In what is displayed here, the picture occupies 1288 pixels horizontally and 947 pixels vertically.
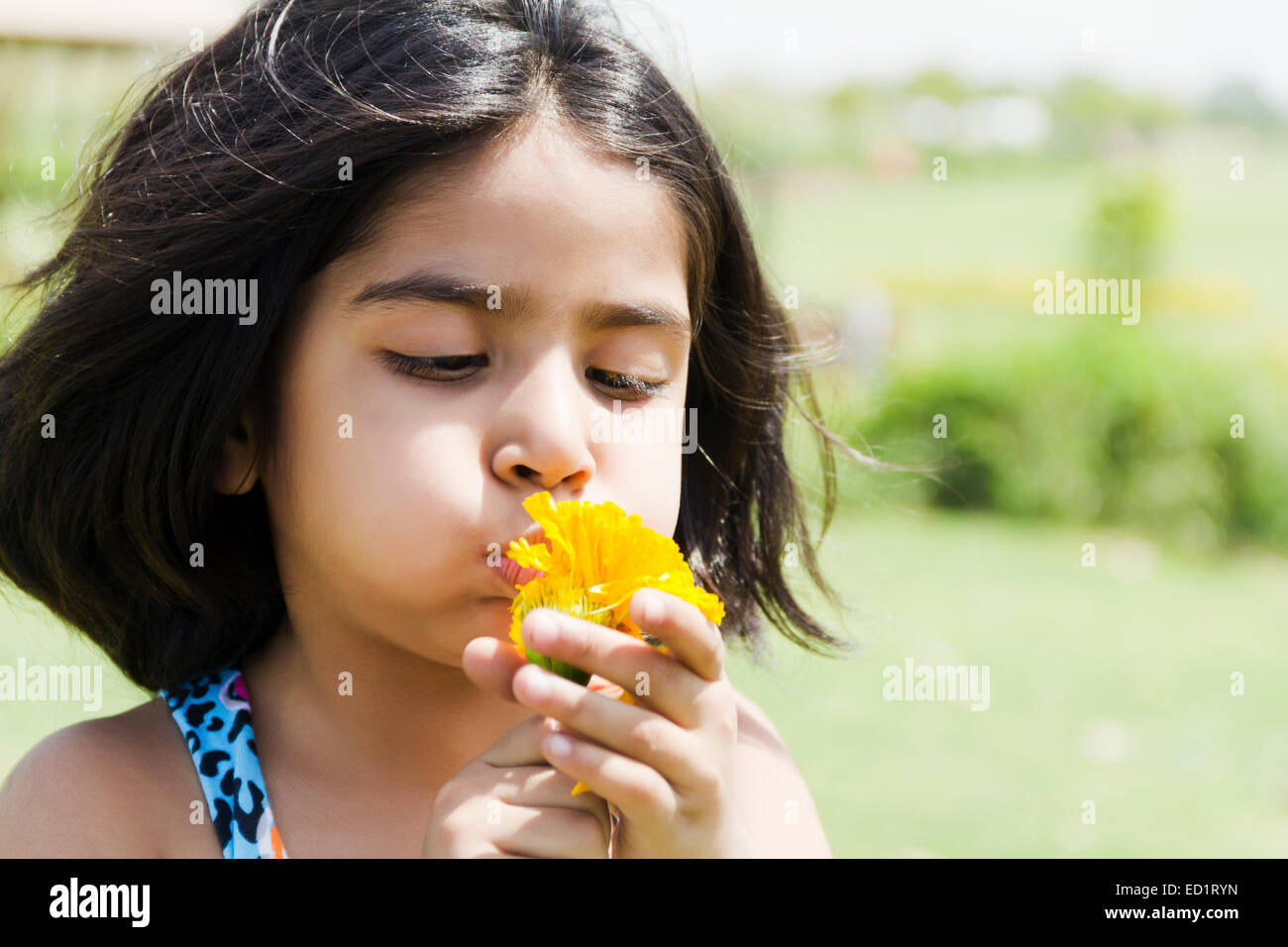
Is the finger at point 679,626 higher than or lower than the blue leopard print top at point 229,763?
higher

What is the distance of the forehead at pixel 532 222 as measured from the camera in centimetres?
188

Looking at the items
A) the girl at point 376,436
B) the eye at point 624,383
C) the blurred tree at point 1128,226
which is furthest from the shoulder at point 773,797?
the blurred tree at point 1128,226

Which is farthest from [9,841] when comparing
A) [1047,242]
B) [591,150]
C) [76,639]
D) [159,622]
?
[1047,242]

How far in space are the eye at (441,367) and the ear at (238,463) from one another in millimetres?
418

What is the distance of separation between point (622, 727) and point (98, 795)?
1.01m

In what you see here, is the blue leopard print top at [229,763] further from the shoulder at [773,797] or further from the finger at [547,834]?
the shoulder at [773,797]

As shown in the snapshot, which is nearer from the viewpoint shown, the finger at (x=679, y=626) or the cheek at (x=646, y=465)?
the finger at (x=679, y=626)

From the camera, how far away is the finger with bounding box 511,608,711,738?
1.51 metres

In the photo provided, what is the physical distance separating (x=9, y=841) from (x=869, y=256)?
1585 centimetres

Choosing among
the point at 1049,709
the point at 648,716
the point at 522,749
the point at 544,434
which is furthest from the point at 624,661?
the point at 1049,709

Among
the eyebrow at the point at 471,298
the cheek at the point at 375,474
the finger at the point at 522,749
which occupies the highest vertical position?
the eyebrow at the point at 471,298

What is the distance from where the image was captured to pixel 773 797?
2.37 m

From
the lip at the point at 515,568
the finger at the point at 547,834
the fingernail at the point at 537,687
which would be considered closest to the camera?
the fingernail at the point at 537,687

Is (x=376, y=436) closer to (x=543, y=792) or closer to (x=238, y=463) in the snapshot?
(x=238, y=463)
